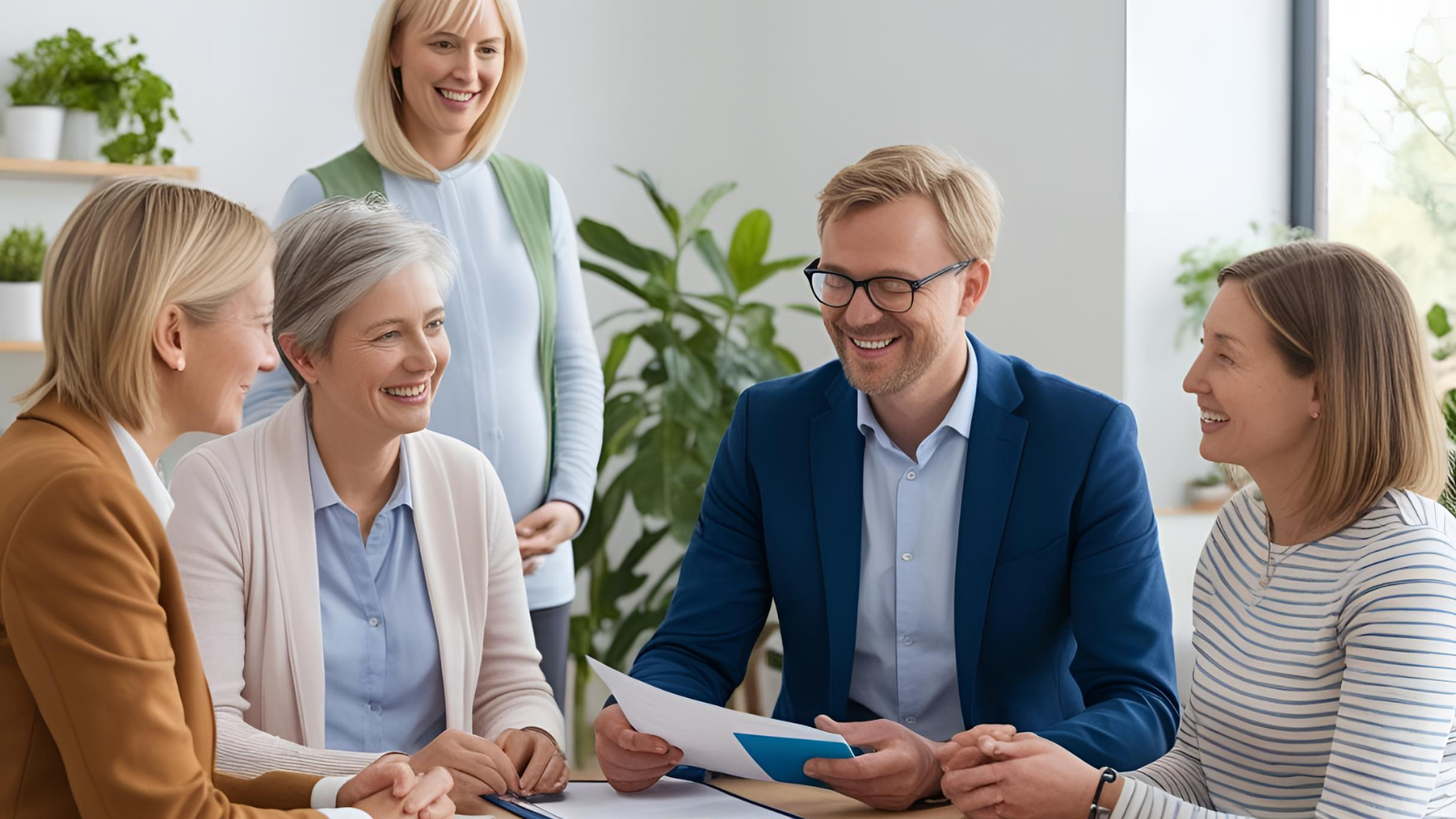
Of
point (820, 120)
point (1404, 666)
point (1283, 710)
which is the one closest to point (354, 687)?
point (1283, 710)

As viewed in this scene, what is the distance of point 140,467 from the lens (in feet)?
4.46

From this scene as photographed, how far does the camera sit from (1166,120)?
327 centimetres

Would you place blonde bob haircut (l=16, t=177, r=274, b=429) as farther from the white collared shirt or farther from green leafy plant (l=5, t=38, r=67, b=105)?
green leafy plant (l=5, t=38, r=67, b=105)

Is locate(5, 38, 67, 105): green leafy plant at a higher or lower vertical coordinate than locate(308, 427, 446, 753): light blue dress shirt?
higher

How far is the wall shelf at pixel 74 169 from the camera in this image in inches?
132

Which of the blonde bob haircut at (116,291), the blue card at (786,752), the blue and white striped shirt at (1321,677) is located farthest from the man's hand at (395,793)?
the blue and white striped shirt at (1321,677)

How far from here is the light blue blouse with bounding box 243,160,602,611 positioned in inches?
87.5

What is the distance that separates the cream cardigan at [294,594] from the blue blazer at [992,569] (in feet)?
0.67

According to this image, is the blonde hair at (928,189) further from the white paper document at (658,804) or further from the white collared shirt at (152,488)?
the white collared shirt at (152,488)

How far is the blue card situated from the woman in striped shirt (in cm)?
13

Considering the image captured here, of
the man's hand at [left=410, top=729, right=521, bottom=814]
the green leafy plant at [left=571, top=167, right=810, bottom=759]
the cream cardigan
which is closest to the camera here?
the man's hand at [left=410, top=729, right=521, bottom=814]

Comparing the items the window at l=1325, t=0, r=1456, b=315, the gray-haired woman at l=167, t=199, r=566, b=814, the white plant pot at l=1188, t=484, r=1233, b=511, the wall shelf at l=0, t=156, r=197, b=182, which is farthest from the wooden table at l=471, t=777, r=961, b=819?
the wall shelf at l=0, t=156, r=197, b=182

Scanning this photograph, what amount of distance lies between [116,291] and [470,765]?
0.61 m

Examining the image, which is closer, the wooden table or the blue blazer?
the wooden table
